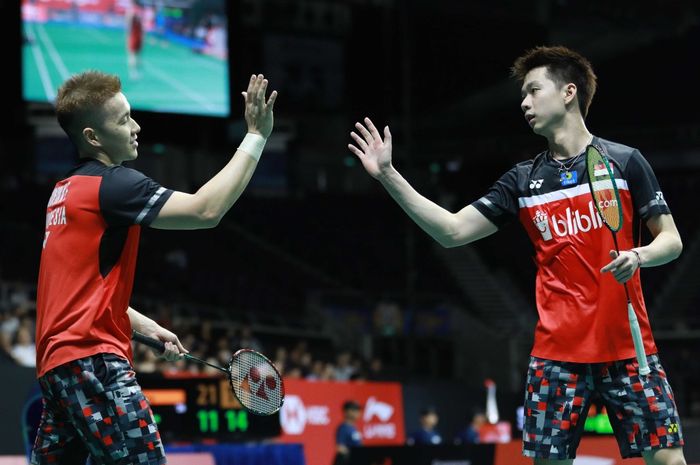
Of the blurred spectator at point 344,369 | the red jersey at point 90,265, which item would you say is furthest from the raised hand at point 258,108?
the blurred spectator at point 344,369

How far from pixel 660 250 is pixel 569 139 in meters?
0.61

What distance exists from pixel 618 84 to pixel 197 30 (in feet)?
37.3

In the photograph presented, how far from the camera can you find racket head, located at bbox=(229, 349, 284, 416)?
4199 mm

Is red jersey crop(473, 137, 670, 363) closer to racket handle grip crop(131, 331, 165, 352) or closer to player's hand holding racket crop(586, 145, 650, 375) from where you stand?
player's hand holding racket crop(586, 145, 650, 375)

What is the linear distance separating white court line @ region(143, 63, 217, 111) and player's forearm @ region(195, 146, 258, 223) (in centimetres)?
1480

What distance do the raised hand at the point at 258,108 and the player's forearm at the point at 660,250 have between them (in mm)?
1366

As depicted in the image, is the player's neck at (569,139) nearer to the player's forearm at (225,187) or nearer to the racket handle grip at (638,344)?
the racket handle grip at (638,344)

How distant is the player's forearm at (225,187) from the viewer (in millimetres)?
3518

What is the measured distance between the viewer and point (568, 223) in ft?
13.7

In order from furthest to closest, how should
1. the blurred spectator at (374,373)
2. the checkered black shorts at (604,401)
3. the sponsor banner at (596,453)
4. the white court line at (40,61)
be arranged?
the blurred spectator at (374,373) → the white court line at (40,61) → the sponsor banner at (596,453) → the checkered black shorts at (604,401)

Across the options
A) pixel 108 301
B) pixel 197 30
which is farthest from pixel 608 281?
pixel 197 30

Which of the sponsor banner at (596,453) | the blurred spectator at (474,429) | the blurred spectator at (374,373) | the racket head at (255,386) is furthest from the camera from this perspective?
the blurred spectator at (374,373)

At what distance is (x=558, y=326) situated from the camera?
414 centimetres

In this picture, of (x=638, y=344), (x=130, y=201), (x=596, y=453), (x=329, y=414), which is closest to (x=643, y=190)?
(x=638, y=344)
